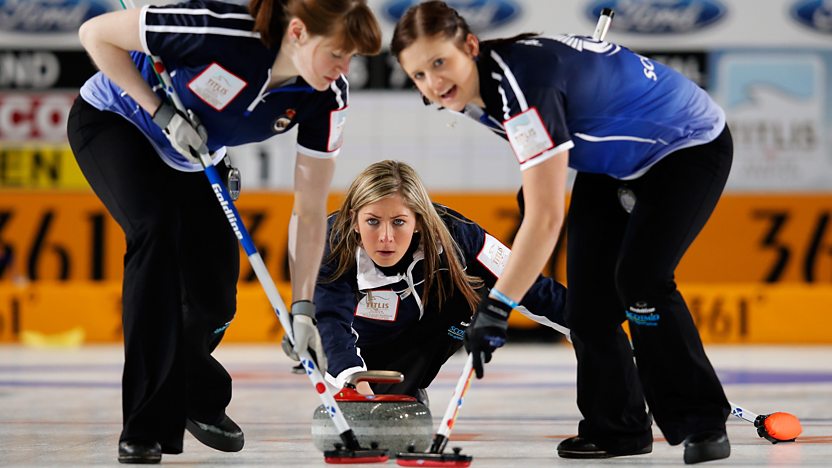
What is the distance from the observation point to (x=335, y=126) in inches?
172

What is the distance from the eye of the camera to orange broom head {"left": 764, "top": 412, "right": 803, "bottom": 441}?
15.3 feet

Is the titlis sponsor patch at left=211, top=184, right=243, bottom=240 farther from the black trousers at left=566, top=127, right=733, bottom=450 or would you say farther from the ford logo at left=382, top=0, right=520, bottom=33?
the ford logo at left=382, top=0, right=520, bottom=33

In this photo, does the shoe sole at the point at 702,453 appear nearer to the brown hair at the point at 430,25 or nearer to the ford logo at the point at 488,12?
the brown hair at the point at 430,25

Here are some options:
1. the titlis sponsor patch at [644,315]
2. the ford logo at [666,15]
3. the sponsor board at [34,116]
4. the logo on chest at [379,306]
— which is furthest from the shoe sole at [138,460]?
the ford logo at [666,15]

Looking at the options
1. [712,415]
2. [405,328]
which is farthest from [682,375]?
[405,328]

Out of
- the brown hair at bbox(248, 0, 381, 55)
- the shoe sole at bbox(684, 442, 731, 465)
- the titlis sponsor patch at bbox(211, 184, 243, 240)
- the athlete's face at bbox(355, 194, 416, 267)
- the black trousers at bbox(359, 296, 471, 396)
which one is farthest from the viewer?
the black trousers at bbox(359, 296, 471, 396)

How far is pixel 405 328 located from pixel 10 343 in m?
6.25

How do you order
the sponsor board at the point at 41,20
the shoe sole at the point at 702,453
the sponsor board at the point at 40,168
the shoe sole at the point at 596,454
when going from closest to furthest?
1. the shoe sole at the point at 702,453
2. the shoe sole at the point at 596,454
3. the sponsor board at the point at 40,168
4. the sponsor board at the point at 41,20

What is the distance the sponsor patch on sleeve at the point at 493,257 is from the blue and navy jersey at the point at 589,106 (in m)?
0.95

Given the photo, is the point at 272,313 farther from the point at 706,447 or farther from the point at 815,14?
the point at 706,447

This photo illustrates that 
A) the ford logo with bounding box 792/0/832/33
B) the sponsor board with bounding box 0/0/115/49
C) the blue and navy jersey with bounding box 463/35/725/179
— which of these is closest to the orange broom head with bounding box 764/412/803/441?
the blue and navy jersey with bounding box 463/35/725/179

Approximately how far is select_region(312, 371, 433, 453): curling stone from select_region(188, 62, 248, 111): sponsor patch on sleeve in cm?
105

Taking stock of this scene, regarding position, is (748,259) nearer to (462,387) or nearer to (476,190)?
(476,190)

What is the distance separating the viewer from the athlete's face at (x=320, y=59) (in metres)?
3.96
